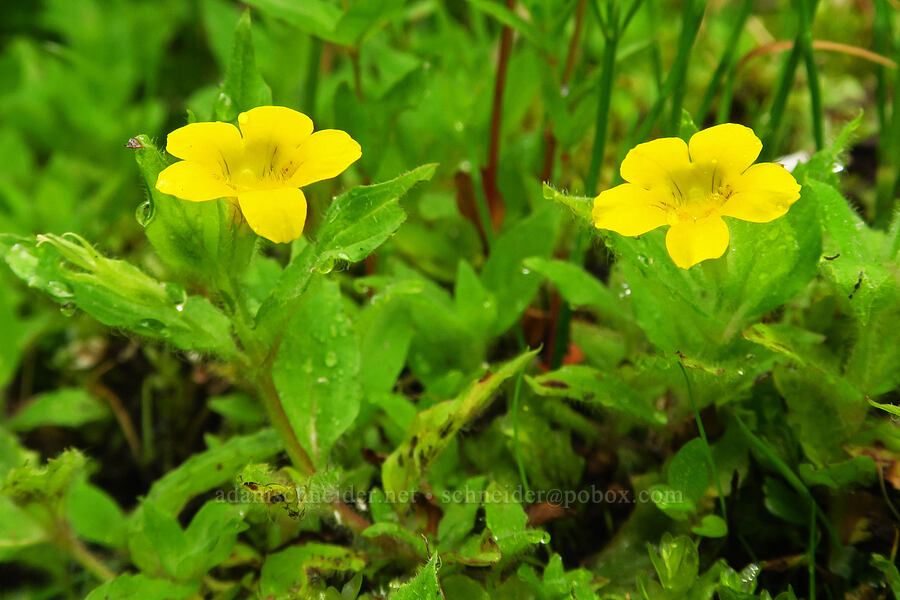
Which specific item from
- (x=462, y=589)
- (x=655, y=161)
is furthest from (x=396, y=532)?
(x=655, y=161)

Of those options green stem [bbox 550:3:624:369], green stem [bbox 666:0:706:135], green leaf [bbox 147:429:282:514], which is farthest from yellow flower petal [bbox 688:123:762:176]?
green leaf [bbox 147:429:282:514]

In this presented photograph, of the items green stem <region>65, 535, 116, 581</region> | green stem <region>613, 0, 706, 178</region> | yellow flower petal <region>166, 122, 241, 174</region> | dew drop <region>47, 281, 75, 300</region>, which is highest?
green stem <region>613, 0, 706, 178</region>

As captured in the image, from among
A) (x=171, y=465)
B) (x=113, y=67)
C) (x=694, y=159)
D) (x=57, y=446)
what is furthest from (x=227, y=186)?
(x=113, y=67)

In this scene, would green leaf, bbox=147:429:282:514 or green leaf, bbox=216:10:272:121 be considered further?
green leaf, bbox=147:429:282:514

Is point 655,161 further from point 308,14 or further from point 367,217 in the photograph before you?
point 308,14

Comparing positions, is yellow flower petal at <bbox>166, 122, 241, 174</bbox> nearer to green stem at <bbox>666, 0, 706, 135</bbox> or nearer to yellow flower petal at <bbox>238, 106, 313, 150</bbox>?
yellow flower petal at <bbox>238, 106, 313, 150</bbox>

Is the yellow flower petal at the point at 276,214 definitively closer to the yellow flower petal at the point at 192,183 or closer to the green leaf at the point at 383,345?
the yellow flower petal at the point at 192,183

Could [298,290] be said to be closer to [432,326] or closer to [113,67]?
[432,326]
